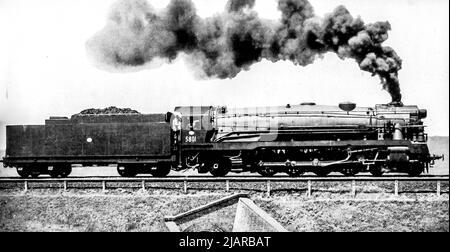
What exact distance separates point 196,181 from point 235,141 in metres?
2.48

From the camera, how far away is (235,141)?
71.4ft

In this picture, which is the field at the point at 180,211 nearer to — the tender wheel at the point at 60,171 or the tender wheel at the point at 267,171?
the tender wheel at the point at 267,171

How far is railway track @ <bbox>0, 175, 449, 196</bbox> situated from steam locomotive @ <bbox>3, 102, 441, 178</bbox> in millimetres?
1290

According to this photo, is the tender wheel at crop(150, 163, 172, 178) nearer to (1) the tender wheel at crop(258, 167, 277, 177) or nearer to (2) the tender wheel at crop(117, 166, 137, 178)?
(2) the tender wheel at crop(117, 166, 137, 178)

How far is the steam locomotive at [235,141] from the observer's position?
68.7 feet

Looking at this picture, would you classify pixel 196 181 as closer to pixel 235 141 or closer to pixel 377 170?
pixel 235 141

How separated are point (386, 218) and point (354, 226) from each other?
108cm

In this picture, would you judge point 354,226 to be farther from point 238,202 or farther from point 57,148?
point 57,148

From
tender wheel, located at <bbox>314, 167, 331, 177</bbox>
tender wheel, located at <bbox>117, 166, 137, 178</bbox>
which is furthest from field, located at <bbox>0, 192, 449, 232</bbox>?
tender wheel, located at <bbox>117, 166, 137, 178</bbox>

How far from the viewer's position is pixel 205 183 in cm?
2039

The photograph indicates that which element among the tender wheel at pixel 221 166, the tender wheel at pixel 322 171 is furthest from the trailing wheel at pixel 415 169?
the tender wheel at pixel 221 166

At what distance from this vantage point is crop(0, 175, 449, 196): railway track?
19031mm

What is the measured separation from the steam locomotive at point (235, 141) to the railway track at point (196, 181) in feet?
4.23
